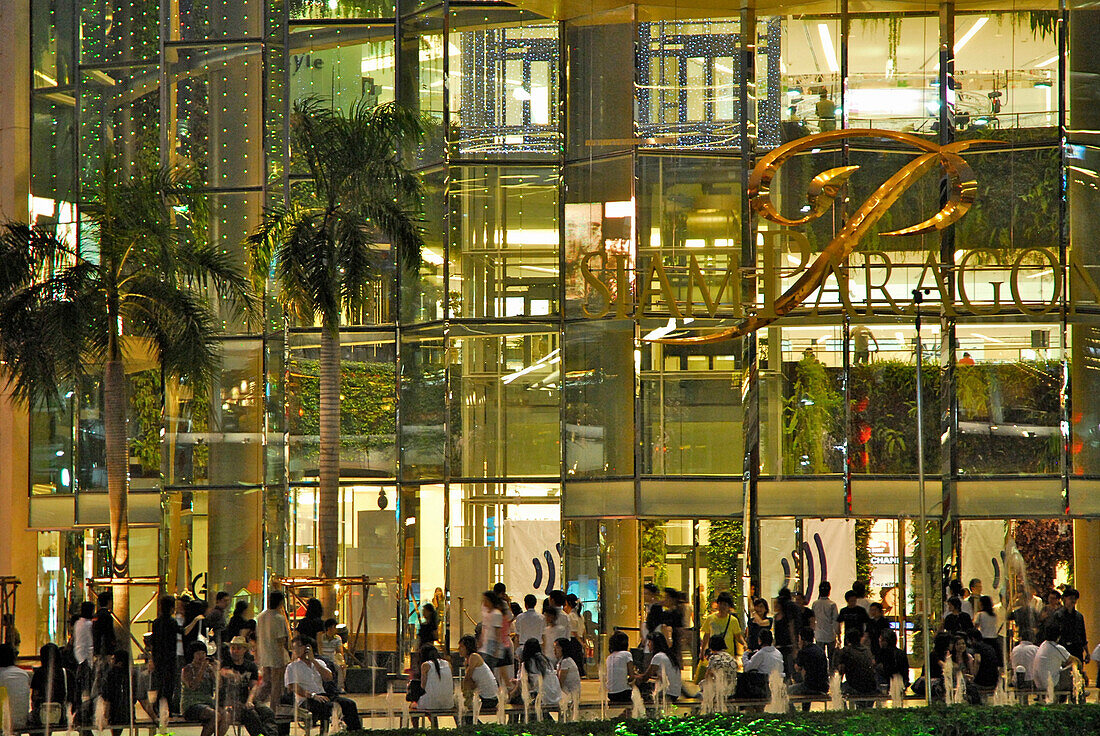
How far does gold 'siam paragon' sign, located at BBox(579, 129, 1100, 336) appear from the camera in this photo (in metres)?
20.3

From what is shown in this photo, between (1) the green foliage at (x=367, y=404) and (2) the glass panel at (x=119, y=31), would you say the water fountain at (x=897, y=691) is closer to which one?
(1) the green foliage at (x=367, y=404)

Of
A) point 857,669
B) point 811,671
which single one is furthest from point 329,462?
point 857,669

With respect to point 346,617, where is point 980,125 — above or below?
above

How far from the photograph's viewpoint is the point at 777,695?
47.2 feet

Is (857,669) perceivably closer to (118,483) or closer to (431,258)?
(431,258)

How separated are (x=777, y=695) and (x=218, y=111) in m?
15.9

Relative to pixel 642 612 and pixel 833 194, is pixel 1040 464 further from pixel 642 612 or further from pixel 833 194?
pixel 642 612

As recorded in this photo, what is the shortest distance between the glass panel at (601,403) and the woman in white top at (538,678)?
283 inches

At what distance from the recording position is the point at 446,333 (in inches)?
870

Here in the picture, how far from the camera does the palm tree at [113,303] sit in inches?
769

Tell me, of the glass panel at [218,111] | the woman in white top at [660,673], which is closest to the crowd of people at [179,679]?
the woman in white top at [660,673]

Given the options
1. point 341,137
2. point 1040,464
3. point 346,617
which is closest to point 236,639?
point 346,617

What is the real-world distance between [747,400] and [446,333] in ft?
16.5

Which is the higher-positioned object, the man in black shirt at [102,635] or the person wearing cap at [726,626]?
the man in black shirt at [102,635]
